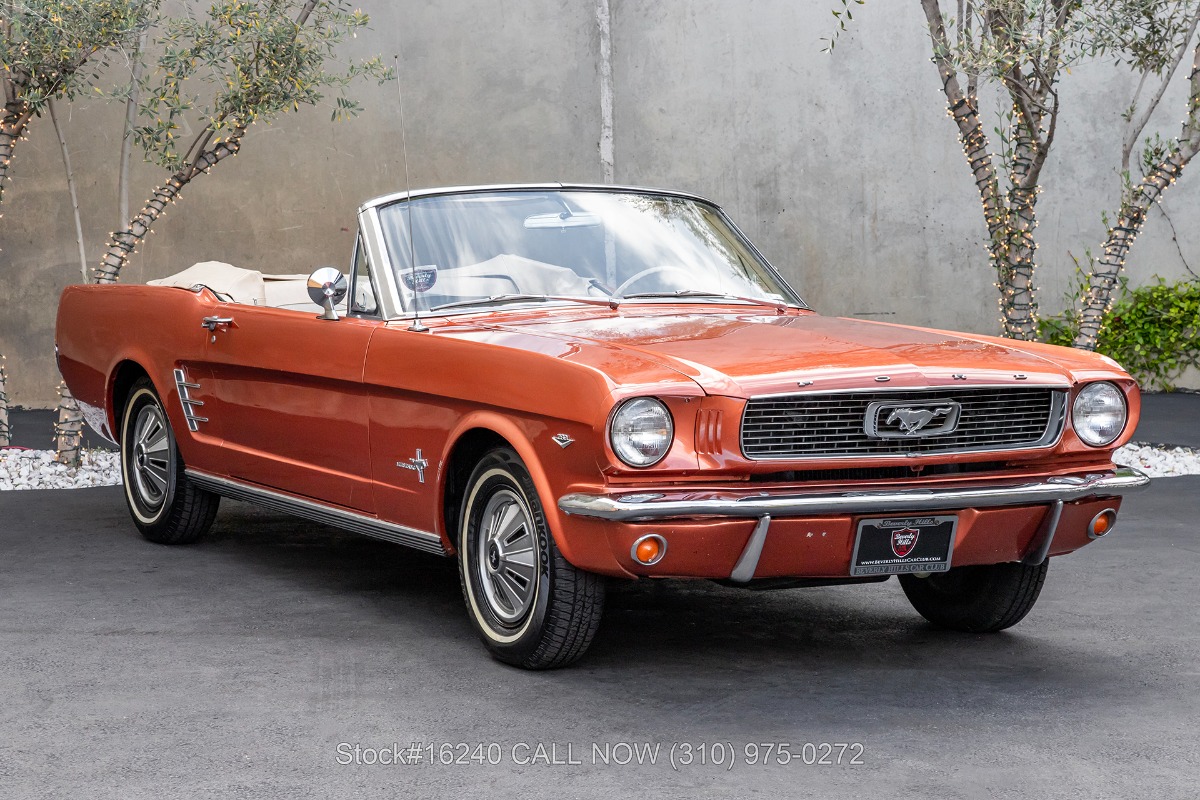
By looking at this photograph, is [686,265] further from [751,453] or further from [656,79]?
[656,79]

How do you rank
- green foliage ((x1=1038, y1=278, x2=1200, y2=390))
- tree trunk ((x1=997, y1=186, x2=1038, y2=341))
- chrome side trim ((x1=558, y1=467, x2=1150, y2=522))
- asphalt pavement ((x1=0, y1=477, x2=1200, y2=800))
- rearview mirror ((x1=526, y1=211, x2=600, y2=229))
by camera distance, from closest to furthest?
asphalt pavement ((x1=0, y1=477, x2=1200, y2=800)) < chrome side trim ((x1=558, y1=467, x2=1150, y2=522)) < rearview mirror ((x1=526, y1=211, x2=600, y2=229)) < tree trunk ((x1=997, y1=186, x2=1038, y2=341)) < green foliage ((x1=1038, y1=278, x2=1200, y2=390))

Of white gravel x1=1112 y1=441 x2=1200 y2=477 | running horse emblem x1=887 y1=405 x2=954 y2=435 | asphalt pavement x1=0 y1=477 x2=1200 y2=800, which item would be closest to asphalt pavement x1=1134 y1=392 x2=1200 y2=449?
white gravel x1=1112 y1=441 x2=1200 y2=477

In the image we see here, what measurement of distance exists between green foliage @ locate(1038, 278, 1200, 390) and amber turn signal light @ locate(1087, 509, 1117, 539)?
850cm

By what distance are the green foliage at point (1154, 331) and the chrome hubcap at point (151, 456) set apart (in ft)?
27.7

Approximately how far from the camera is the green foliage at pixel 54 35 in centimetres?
806

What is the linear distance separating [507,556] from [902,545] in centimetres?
116

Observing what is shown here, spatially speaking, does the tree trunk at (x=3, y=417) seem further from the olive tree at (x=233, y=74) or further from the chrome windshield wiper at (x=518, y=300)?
the chrome windshield wiper at (x=518, y=300)

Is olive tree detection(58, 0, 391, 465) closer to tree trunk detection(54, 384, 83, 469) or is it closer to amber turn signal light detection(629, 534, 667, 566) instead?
tree trunk detection(54, 384, 83, 469)

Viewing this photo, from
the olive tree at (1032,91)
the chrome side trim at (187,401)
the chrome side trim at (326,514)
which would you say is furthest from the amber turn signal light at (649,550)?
the olive tree at (1032,91)

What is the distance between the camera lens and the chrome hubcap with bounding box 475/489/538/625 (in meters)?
4.30

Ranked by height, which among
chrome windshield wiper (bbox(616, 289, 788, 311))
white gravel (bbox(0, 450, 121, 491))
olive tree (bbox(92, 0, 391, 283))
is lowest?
white gravel (bbox(0, 450, 121, 491))

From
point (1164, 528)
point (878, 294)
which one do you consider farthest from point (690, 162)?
point (1164, 528)

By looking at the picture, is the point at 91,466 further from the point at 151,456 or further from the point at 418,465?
the point at 418,465

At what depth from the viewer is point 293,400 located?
538 centimetres
